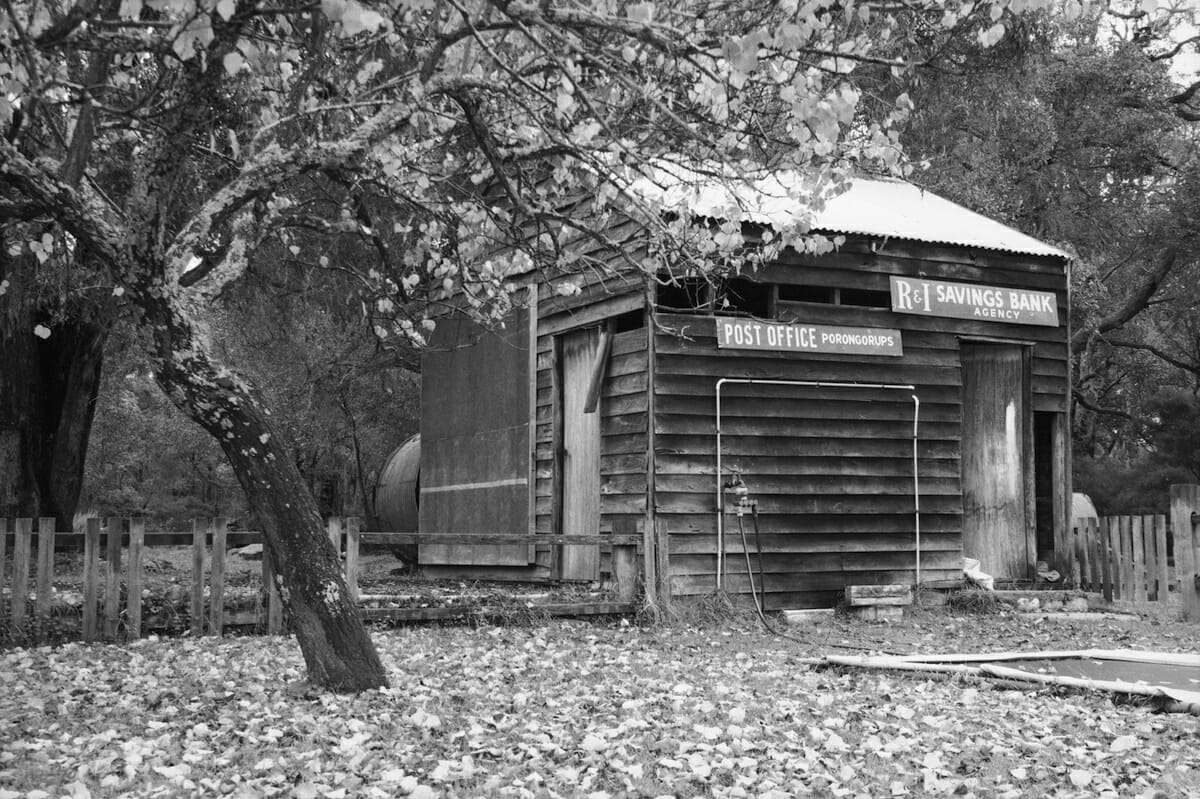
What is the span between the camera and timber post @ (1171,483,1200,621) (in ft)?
42.7

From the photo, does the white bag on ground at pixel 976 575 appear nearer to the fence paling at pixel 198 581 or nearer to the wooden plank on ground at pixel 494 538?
the wooden plank on ground at pixel 494 538

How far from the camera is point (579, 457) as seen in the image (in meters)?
14.3

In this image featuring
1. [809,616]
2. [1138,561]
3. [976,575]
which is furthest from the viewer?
[1138,561]

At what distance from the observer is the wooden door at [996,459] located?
51.3 feet

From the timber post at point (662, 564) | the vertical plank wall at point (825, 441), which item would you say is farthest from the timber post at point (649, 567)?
the vertical plank wall at point (825, 441)

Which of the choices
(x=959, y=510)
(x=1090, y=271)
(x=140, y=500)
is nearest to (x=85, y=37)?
(x=959, y=510)

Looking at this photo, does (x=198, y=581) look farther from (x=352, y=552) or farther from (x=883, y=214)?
(x=883, y=214)

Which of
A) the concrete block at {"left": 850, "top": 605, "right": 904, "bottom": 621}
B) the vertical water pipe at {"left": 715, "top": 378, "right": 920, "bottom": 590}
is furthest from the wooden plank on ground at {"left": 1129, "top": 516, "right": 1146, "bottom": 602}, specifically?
the concrete block at {"left": 850, "top": 605, "right": 904, "bottom": 621}

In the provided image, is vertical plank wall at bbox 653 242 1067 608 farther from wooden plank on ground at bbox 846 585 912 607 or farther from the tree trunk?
the tree trunk

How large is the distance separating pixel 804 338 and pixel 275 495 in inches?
306

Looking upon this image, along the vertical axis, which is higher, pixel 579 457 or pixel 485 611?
pixel 579 457

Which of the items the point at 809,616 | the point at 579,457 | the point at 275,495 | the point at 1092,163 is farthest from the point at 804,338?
the point at 1092,163

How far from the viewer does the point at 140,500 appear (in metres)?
34.9

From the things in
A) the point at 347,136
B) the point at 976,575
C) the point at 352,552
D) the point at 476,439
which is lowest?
the point at 976,575
